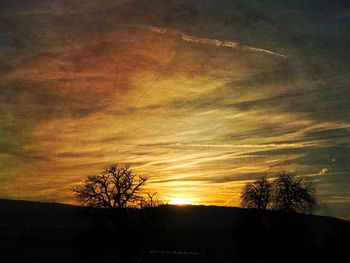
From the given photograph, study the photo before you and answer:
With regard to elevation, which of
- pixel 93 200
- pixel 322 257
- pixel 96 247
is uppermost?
pixel 93 200

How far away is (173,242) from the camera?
84.3m

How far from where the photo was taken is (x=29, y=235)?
90.9 metres

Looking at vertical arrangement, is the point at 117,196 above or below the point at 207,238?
above

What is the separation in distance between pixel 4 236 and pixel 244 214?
148 ft

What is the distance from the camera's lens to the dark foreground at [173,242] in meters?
50.0

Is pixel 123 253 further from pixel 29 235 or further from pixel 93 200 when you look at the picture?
pixel 29 235

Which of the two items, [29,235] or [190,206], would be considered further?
[190,206]

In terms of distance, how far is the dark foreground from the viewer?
5003cm

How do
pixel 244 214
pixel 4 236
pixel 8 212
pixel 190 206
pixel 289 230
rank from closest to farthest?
1. pixel 289 230
2. pixel 244 214
3. pixel 4 236
4. pixel 8 212
5. pixel 190 206

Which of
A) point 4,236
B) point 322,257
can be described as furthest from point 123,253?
point 4,236

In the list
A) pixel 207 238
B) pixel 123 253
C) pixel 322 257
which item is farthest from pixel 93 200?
pixel 207 238

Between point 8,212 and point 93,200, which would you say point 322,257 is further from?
point 8,212

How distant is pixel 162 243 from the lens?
79.5m

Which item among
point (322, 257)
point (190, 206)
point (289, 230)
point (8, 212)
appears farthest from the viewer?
point (190, 206)
